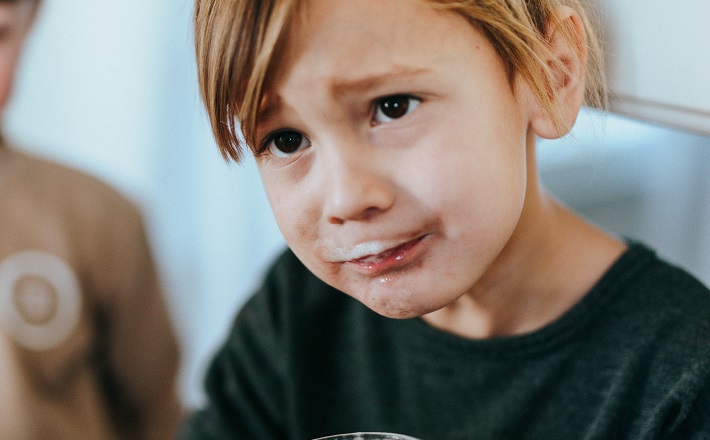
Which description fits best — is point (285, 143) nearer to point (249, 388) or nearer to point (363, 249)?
point (363, 249)

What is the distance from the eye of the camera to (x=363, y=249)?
45 centimetres

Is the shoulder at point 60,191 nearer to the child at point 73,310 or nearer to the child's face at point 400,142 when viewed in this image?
the child at point 73,310

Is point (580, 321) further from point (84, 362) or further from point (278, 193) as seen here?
point (84, 362)

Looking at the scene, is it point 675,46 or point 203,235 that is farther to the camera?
point 203,235

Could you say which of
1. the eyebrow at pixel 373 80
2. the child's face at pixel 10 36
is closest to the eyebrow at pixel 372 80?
the eyebrow at pixel 373 80

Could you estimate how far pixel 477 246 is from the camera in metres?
0.44

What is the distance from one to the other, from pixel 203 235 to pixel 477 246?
970mm

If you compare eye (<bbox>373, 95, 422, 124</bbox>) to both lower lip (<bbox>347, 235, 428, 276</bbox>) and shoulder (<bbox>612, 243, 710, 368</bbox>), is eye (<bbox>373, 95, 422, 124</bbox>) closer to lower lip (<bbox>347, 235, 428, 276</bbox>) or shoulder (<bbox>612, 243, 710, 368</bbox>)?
lower lip (<bbox>347, 235, 428, 276</bbox>)

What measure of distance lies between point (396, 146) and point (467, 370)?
0.74 ft

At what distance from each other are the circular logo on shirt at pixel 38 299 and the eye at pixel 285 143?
0.49 m

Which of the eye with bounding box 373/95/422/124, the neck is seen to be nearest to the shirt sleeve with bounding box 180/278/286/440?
the neck

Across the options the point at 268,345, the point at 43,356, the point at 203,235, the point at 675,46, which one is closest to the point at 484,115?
the point at 675,46

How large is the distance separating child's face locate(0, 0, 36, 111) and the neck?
1.78 ft

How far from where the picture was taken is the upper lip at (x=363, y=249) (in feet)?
1.44
